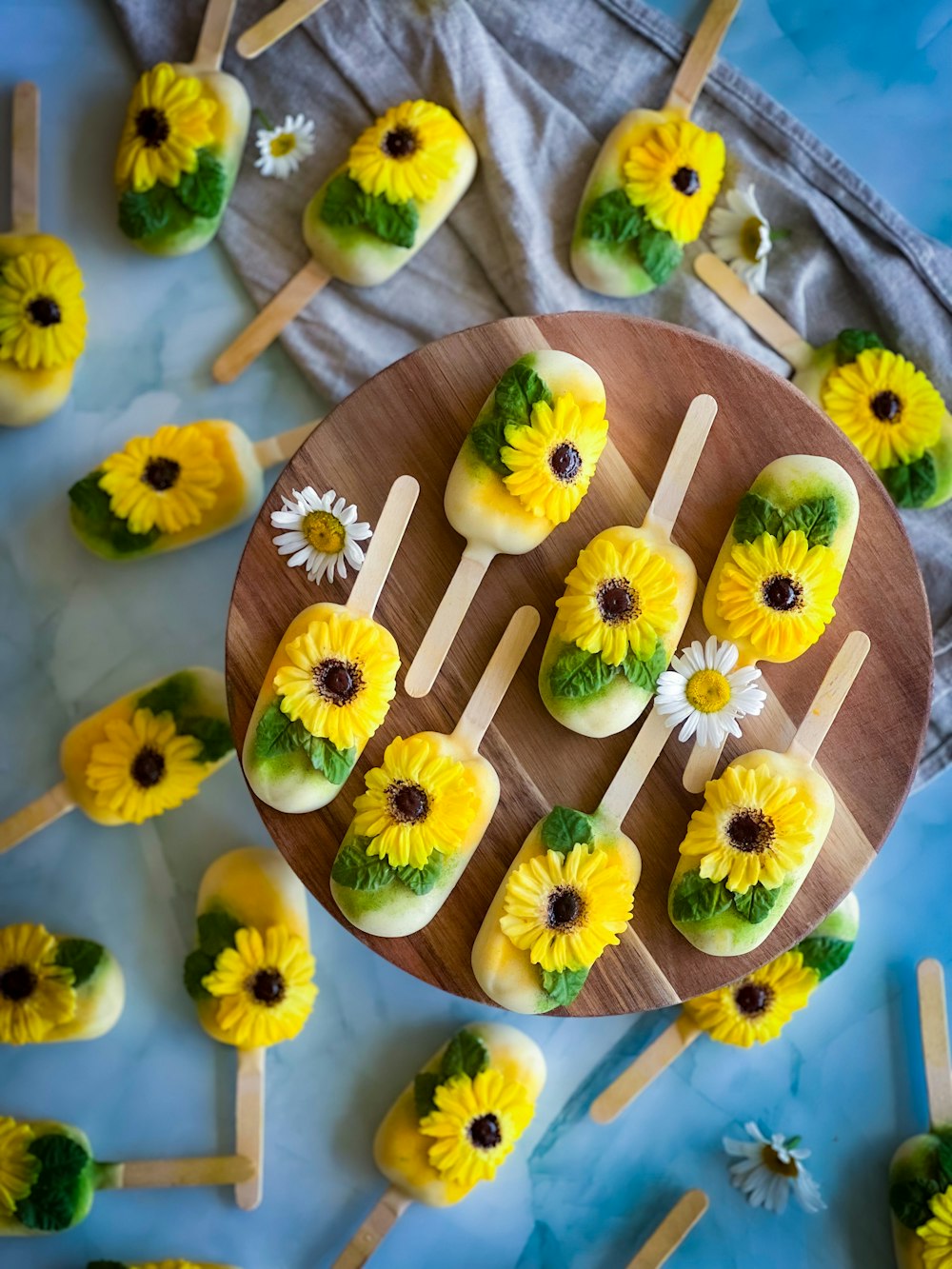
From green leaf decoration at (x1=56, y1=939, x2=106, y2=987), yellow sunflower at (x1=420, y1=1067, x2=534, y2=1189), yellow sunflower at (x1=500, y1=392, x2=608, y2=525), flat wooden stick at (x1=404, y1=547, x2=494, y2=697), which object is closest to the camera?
yellow sunflower at (x1=500, y1=392, x2=608, y2=525)

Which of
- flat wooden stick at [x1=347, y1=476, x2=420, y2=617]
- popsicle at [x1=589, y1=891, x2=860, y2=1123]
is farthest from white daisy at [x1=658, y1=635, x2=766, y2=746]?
popsicle at [x1=589, y1=891, x2=860, y2=1123]

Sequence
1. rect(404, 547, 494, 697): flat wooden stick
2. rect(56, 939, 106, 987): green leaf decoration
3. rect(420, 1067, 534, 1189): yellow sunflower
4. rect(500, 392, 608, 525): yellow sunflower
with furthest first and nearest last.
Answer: rect(56, 939, 106, 987): green leaf decoration < rect(420, 1067, 534, 1189): yellow sunflower < rect(404, 547, 494, 697): flat wooden stick < rect(500, 392, 608, 525): yellow sunflower

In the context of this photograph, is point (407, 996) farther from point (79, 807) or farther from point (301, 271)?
point (301, 271)

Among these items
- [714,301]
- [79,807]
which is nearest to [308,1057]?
[79,807]

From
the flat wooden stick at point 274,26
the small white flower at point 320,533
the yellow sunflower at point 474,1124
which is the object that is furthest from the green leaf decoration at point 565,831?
the flat wooden stick at point 274,26

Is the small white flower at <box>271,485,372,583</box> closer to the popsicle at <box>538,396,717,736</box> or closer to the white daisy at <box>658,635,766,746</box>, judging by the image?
the popsicle at <box>538,396,717,736</box>

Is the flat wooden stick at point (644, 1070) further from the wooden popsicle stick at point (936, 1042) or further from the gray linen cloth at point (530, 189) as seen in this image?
the gray linen cloth at point (530, 189)

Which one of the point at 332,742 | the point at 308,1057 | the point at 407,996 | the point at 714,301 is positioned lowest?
the point at 308,1057
